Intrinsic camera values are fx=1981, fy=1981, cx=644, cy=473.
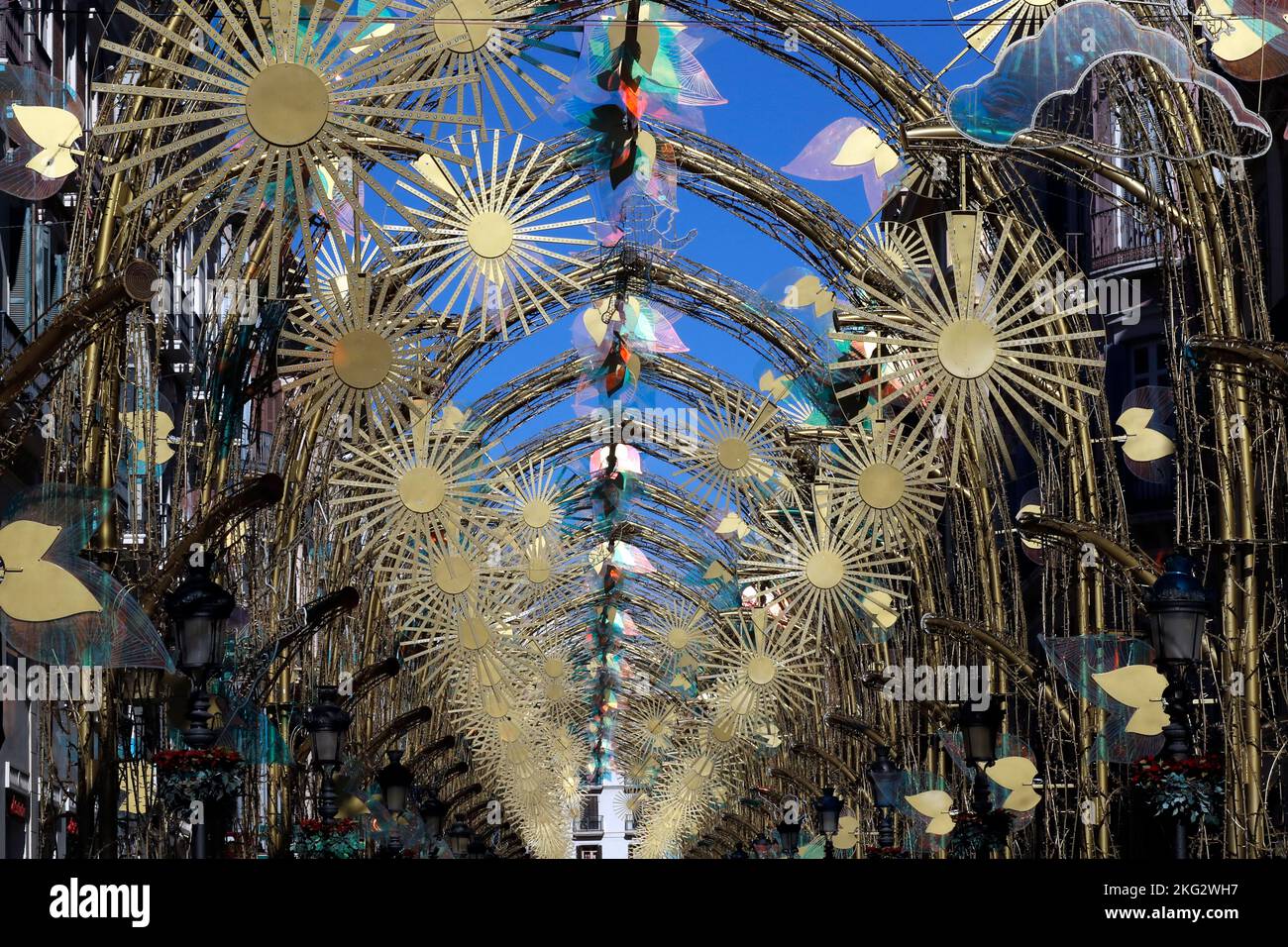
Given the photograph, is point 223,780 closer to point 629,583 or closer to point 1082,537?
point 1082,537

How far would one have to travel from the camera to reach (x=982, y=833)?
24891 millimetres

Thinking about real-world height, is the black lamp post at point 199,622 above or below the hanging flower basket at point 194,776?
above

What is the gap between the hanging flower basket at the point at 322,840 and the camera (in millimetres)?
28844

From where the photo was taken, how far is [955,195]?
25.1m

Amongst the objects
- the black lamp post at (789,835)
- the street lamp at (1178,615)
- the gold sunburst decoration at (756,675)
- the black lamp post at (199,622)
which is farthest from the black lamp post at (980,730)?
the black lamp post at (789,835)

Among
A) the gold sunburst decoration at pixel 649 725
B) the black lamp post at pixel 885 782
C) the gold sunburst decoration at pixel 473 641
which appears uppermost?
the gold sunburst decoration at pixel 649 725

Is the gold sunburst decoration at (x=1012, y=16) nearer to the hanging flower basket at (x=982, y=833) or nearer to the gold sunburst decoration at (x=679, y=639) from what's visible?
the hanging flower basket at (x=982, y=833)

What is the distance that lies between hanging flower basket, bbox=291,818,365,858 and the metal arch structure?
0.41 metres

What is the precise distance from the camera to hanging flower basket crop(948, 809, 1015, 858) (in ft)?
80.3

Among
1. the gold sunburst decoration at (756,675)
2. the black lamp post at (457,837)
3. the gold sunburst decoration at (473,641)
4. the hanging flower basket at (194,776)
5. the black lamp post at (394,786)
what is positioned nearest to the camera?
the hanging flower basket at (194,776)

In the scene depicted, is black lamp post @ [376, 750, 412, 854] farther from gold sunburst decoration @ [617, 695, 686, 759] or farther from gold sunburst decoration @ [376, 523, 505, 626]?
gold sunburst decoration @ [617, 695, 686, 759]

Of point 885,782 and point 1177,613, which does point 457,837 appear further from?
point 1177,613

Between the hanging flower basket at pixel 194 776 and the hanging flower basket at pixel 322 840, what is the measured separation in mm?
10131
